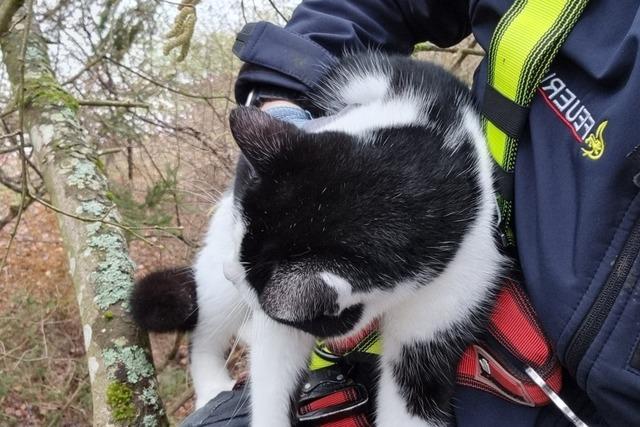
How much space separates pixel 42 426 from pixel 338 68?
2534 mm

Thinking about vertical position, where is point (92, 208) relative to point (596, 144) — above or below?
below

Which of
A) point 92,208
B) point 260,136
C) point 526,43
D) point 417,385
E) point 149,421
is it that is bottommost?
point 149,421

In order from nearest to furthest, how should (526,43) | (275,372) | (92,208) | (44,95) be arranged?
1. (526,43)
2. (275,372)
3. (92,208)
4. (44,95)

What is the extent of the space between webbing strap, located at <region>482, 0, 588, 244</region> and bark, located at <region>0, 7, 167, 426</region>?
80 centimetres

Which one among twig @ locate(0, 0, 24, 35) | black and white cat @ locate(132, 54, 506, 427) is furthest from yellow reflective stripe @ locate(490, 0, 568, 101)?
twig @ locate(0, 0, 24, 35)

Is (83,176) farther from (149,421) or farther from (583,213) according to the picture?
(583,213)

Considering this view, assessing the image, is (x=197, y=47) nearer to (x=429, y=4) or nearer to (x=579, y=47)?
(x=429, y=4)

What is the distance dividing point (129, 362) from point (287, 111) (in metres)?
0.62

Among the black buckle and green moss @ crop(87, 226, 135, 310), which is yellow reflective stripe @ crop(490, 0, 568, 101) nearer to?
the black buckle

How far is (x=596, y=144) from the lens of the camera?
80 cm

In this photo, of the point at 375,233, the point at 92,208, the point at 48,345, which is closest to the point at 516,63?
the point at 375,233

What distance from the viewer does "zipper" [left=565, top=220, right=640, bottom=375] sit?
75cm

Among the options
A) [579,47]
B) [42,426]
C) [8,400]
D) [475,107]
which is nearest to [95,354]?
[475,107]

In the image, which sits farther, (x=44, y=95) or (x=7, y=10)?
(x=44, y=95)
